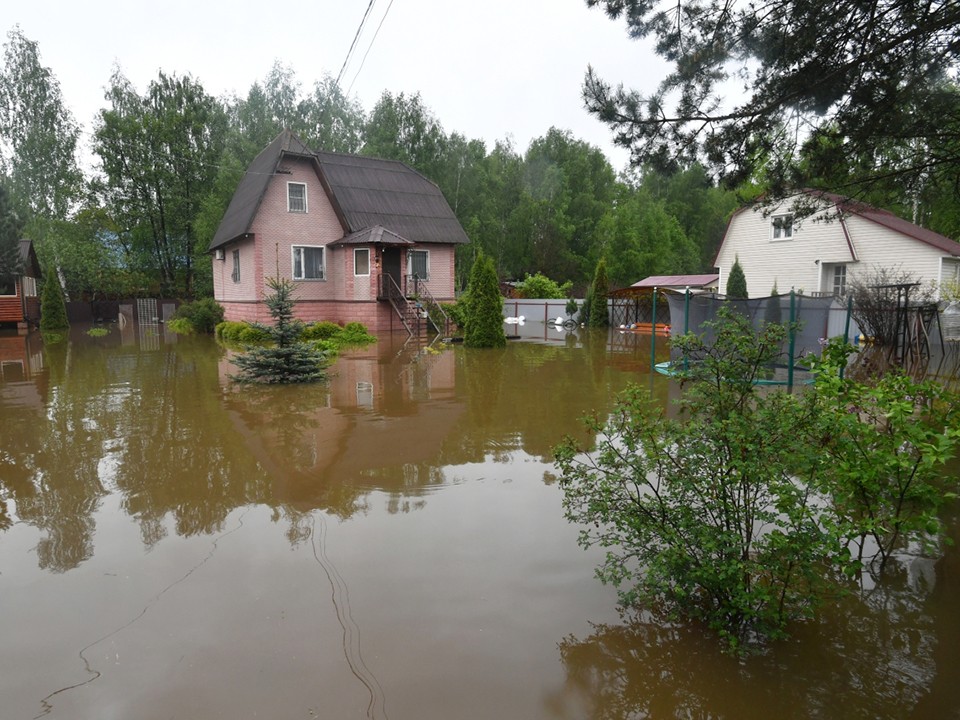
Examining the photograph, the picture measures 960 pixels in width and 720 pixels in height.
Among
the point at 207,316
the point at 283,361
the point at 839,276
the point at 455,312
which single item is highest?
the point at 839,276

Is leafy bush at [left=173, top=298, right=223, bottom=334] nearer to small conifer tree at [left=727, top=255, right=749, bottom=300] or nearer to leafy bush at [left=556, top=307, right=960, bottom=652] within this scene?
small conifer tree at [left=727, top=255, right=749, bottom=300]

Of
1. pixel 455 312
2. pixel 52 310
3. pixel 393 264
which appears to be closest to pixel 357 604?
pixel 455 312

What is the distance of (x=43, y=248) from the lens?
110 feet

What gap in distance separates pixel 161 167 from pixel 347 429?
105ft

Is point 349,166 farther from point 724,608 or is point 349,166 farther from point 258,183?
point 724,608

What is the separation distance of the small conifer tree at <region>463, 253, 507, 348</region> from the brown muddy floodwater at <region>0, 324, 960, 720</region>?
408 inches

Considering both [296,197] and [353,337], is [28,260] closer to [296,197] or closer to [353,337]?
[296,197]

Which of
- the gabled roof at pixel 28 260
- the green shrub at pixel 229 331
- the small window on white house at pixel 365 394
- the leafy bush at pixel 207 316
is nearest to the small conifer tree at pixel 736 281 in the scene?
the small window on white house at pixel 365 394

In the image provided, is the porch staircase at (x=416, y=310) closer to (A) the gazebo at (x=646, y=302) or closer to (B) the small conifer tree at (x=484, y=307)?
(B) the small conifer tree at (x=484, y=307)

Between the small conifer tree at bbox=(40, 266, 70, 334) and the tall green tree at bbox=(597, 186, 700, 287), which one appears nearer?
the small conifer tree at bbox=(40, 266, 70, 334)

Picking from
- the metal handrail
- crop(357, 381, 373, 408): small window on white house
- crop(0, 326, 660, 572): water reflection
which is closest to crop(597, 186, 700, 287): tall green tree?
the metal handrail

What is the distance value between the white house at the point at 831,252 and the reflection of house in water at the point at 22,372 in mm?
20344

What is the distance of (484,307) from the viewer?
60.1 ft

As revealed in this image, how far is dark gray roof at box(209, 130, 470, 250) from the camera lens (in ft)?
80.8
